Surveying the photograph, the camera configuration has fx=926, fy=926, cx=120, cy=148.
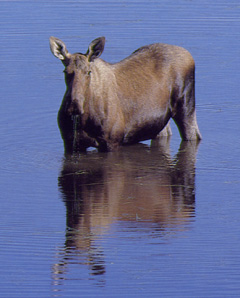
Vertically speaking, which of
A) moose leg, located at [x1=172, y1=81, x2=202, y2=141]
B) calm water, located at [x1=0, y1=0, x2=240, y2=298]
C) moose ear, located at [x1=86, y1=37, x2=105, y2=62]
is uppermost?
moose ear, located at [x1=86, y1=37, x2=105, y2=62]

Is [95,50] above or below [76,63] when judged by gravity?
above

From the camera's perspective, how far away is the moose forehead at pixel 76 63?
472 inches

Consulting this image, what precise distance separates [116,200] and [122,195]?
0.23 m

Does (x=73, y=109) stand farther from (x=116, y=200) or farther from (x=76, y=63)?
(x=116, y=200)

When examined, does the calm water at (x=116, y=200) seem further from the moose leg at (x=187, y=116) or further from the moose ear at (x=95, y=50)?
the moose ear at (x=95, y=50)

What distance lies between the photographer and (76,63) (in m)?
12.0

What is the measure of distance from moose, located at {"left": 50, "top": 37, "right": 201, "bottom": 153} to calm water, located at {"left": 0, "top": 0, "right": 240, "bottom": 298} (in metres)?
0.28

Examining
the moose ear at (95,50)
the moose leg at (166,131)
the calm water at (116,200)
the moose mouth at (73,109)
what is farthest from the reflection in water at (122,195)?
the moose ear at (95,50)

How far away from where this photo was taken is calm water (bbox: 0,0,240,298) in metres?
8.16

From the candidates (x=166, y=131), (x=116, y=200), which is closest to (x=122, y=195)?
(x=116, y=200)

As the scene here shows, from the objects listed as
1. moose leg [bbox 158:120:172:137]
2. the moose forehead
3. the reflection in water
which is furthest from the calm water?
the moose forehead

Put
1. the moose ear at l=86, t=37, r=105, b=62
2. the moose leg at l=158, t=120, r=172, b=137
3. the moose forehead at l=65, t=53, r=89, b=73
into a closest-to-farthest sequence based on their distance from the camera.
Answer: the moose forehead at l=65, t=53, r=89, b=73, the moose ear at l=86, t=37, r=105, b=62, the moose leg at l=158, t=120, r=172, b=137

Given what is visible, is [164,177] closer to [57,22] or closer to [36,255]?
[36,255]

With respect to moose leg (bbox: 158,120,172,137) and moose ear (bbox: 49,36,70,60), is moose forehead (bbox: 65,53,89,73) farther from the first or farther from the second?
moose leg (bbox: 158,120,172,137)
